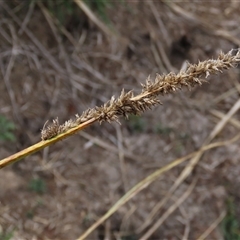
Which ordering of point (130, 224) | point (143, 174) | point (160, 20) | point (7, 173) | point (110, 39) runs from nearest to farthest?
point (7, 173) < point (130, 224) < point (143, 174) < point (110, 39) < point (160, 20)

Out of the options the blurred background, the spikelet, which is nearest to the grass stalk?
the spikelet

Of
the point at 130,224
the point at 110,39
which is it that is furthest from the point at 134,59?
the point at 130,224

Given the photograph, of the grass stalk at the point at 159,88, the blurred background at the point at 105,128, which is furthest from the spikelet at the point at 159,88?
the blurred background at the point at 105,128

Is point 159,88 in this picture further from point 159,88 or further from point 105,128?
point 105,128

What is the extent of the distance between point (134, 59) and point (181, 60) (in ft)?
0.89

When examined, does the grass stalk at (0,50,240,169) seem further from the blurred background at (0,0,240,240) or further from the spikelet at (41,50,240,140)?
the blurred background at (0,0,240,240)

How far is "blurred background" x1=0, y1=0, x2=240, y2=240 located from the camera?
1932 millimetres

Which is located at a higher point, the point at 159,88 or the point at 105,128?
the point at 105,128

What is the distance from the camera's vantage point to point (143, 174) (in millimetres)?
2160

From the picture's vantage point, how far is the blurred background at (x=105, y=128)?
6.34ft

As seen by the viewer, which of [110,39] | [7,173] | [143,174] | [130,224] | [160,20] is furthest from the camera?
[160,20]

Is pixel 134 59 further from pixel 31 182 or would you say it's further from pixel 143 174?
pixel 31 182

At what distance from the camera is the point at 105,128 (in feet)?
7.29

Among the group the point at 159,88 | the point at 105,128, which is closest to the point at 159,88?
the point at 159,88
